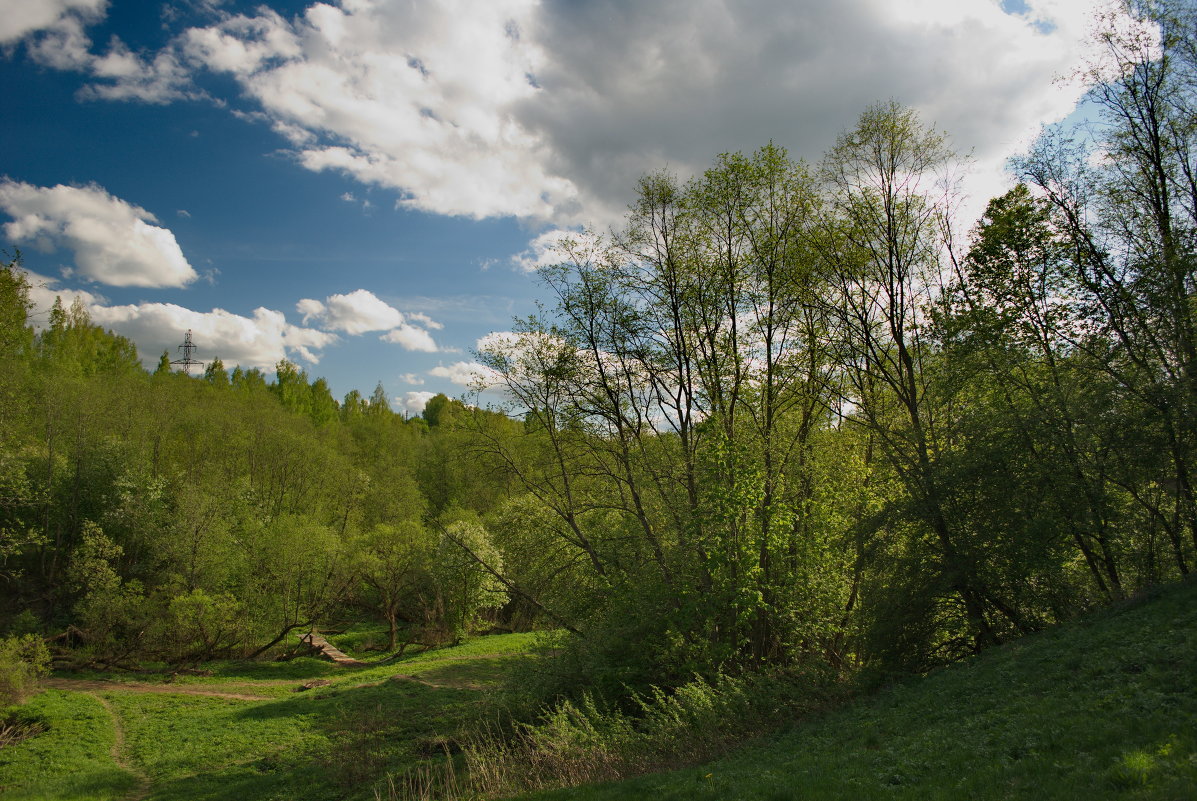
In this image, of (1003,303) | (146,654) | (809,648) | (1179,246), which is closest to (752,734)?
(809,648)

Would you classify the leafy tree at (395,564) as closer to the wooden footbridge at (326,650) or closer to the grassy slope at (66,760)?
the wooden footbridge at (326,650)

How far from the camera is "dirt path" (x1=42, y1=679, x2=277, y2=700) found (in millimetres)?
24812

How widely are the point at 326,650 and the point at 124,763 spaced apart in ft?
53.7

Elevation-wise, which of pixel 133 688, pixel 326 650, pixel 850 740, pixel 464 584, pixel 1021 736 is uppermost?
pixel 1021 736

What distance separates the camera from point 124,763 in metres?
17.3

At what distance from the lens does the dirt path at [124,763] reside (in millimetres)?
15078

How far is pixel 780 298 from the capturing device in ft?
59.2

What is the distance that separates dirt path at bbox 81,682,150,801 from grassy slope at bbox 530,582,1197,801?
1284cm

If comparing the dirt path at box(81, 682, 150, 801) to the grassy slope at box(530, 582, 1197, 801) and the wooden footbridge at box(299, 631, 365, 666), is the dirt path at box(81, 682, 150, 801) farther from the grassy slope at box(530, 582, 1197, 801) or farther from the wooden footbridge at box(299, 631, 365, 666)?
the grassy slope at box(530, 582, 1197, 801)

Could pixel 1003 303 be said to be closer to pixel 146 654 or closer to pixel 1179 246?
pixel 1179 246

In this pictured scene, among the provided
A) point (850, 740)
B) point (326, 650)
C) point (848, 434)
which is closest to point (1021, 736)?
point (850, 740)

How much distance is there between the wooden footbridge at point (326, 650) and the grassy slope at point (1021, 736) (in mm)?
27883

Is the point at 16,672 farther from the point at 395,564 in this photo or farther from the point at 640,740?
the point at 640,740

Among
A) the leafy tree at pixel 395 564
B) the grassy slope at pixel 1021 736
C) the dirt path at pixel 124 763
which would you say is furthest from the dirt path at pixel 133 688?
the grassy slope at pixel 1021 736
